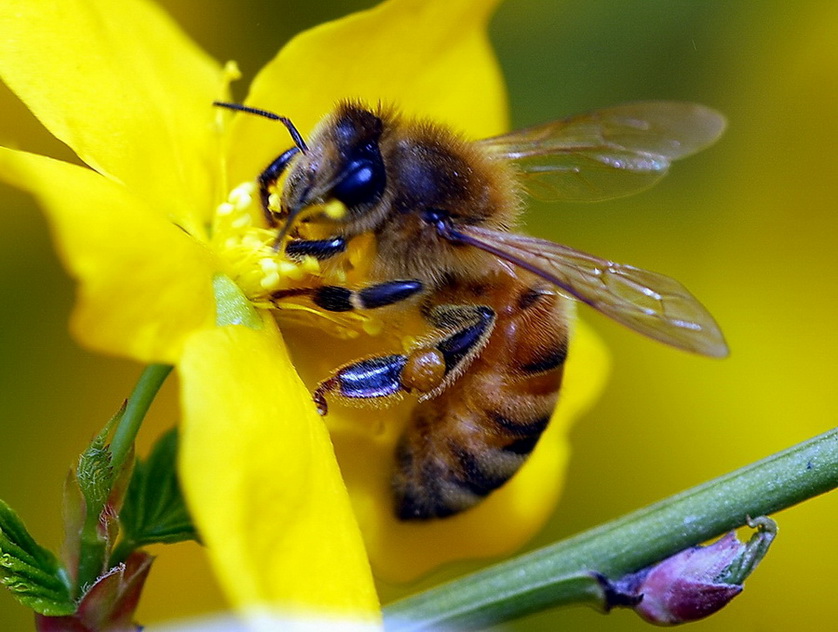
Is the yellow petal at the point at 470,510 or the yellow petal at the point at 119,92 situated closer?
the yellow petal at the point at 119,92

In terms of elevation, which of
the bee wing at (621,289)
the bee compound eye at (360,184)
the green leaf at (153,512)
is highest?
the bee wing at (621,289)

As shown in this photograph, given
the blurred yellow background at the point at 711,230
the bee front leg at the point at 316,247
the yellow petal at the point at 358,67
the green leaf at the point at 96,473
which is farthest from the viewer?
the blurred yellow background at the point at 711,230

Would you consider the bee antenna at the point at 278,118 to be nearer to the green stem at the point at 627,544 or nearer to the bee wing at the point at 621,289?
the bee wing at the point at 621,289

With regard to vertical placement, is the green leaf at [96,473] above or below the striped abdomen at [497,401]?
below

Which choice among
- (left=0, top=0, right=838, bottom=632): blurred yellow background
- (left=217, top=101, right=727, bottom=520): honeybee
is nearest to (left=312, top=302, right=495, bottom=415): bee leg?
(left=217, top=101, right=727, bottom=520): honeybee

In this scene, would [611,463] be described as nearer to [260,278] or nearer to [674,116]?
[674,116]

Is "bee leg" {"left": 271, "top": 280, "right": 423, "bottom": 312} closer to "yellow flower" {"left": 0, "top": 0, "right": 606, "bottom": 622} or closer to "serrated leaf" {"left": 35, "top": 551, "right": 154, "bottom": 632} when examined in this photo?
"yellow flower" {"left": 0, "top": 0, "right": 606, "bottom": 622}

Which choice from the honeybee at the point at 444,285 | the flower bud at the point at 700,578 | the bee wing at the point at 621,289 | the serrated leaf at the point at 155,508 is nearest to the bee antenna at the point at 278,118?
the honeybee at the point at 444,285
